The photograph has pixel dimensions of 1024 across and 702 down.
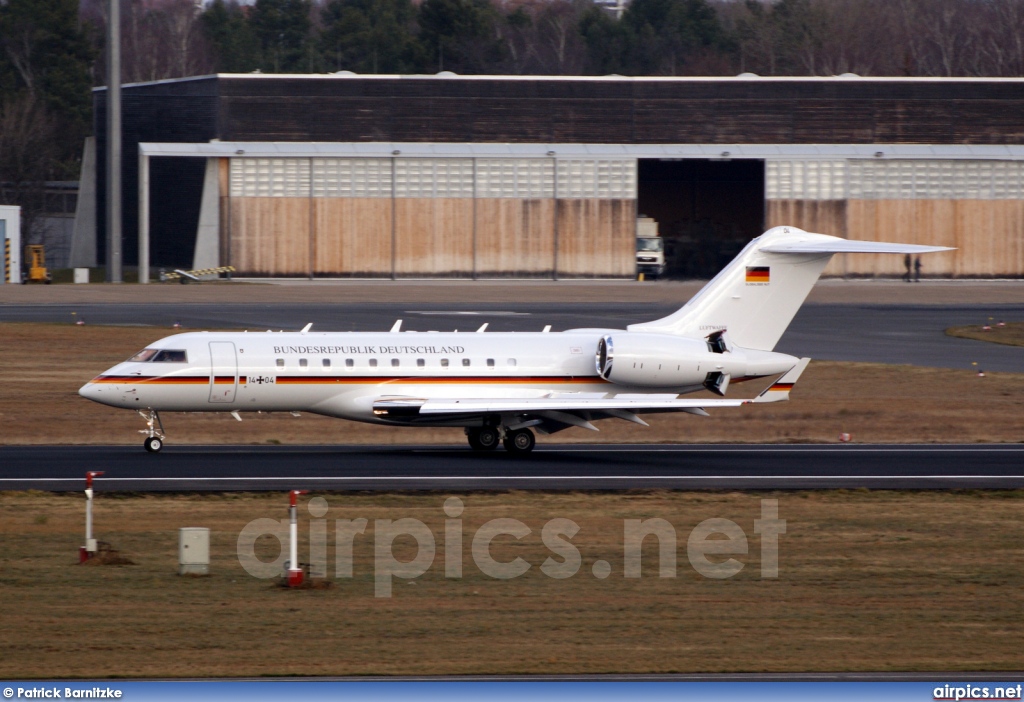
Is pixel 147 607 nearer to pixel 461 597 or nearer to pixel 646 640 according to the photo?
pixel 461 597

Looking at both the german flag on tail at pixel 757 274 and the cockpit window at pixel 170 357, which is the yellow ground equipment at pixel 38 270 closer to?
the cockpit window at pixel 170 357

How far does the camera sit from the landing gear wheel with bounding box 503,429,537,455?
2806 cm

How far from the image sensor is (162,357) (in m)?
27.2

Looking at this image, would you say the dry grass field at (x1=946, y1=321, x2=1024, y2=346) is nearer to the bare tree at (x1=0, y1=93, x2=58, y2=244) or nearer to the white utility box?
the white utility box

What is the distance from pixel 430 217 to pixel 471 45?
144 feet

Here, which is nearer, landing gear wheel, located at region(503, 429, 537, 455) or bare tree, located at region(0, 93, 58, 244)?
landing gear wheel, located at region(503, 429, 537, 455)

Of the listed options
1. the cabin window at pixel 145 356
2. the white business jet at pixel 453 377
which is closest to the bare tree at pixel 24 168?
the cabin window at pixel 145 356

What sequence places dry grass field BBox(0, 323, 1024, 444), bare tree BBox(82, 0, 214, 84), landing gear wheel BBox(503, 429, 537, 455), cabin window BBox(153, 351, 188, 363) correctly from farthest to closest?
bare tree BBox(82, 0, 214, 84), dry grass field BBox(0, 323, 1024, 444), landing gear wheel BBox(503, 429, 537, 455), cabin window BBox(153, 351, 188, 363)

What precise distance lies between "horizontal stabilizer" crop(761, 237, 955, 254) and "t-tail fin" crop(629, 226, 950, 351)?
22 millimetres

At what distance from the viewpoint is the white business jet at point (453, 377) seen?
2705 centimetres

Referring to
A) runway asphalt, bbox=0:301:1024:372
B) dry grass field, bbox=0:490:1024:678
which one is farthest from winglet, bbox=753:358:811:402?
runway asphalt, bbox=0:301:1024:372

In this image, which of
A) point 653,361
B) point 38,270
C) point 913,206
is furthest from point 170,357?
point 913,206

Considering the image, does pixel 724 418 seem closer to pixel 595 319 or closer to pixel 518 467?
pixel 518 467

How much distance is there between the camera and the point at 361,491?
73.7ft
